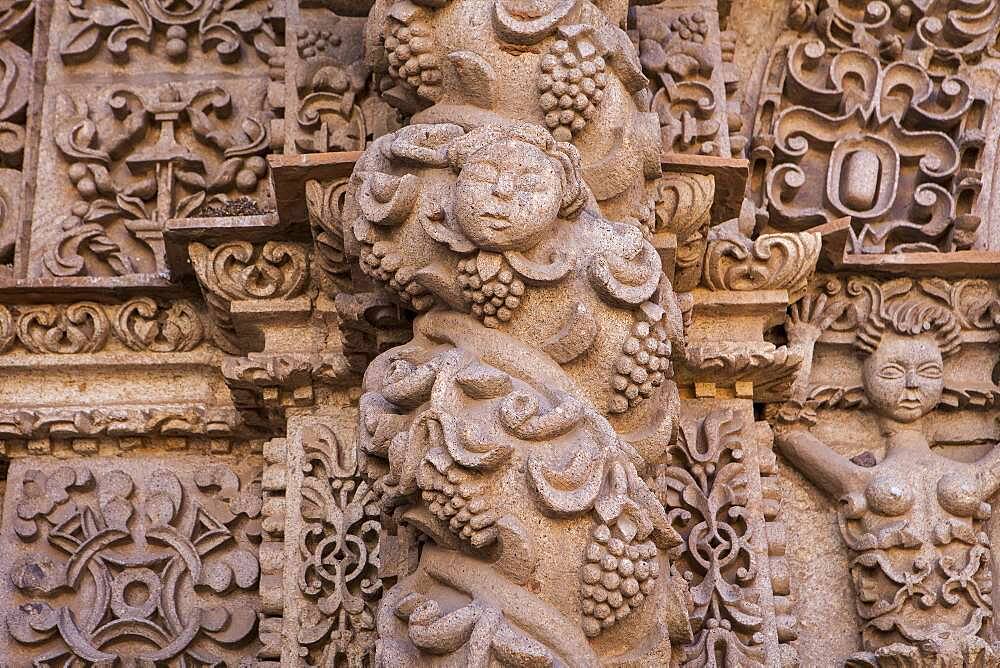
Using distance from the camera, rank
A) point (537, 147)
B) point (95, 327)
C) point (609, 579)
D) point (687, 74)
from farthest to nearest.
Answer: point (687, 74)
point (95, 327)
point (537, 147)
point (609, 579)

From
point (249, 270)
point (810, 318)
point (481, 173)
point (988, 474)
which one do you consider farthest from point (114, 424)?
point (988, 474)

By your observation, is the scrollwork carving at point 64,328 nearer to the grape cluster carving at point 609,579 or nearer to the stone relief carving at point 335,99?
the stone relief carving at point 335,99

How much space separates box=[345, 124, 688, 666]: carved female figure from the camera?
8.71 feet

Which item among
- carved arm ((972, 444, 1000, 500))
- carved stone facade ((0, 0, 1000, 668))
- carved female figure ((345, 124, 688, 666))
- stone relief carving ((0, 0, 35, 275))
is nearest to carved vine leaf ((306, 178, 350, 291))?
carved stone facade ((0, 0, 1000, 668))

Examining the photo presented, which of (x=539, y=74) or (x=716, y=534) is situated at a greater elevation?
(x=539, y=74)

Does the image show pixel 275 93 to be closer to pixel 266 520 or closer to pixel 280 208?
pixel 280 208

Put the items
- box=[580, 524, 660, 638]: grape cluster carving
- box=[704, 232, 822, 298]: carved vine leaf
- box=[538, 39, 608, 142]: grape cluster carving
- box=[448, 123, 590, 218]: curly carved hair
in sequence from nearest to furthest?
box=[580, 524, 660, 638]: grape cluster carving → box=[448, 123, 590, 218]: curly carved hair → box=[538, 39, 608, 142]: grape cluster carving → box=[704, 232, 822, 298]: carved vine leaf

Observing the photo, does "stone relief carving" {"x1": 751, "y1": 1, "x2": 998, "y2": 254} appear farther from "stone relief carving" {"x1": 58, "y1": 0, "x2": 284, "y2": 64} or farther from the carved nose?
"stone relief carving" {"x1": 58, "y1": 0, "x2": 284, "y2": 64}

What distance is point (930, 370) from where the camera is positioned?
3523 mm

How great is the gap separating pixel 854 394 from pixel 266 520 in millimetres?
1154

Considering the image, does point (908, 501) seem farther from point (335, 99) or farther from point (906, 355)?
point (335, 99)

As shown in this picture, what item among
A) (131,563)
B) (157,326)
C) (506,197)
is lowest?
(131,563)

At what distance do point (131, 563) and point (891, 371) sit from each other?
1.48 meters

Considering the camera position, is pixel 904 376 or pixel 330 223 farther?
pixel 904 376
